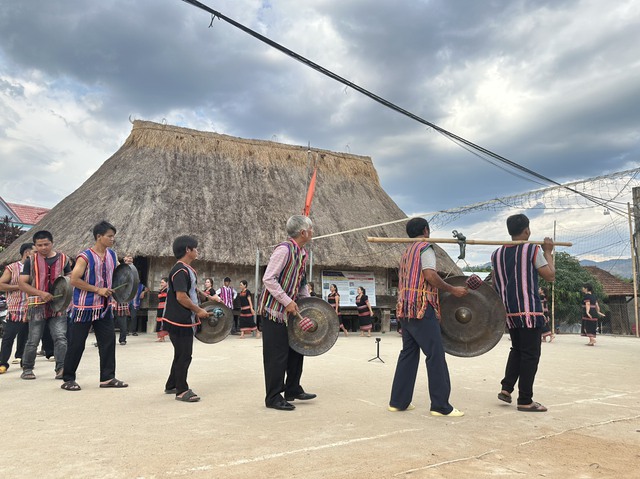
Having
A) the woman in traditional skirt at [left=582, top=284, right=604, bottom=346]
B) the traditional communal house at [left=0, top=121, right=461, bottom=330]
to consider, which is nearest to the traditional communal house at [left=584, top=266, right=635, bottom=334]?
the traditional communal house at [left=0, top=121, right=461, bottom=330]

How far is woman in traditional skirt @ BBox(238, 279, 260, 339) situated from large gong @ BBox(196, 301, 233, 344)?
7905 mm

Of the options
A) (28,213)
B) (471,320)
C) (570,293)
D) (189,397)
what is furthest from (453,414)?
(28,213)

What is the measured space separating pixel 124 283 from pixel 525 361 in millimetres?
4649

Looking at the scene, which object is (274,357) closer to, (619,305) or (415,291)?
(415,291)

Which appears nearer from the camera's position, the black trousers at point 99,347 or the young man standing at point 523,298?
the young man standing at point 523,298

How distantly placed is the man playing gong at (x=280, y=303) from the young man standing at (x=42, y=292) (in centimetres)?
326

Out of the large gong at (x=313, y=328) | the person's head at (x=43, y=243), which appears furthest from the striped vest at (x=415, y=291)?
the person's head at (x=43, y=243)

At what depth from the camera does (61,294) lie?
631cm

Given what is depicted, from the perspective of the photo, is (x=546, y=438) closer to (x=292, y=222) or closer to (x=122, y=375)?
(x=292, y=222)

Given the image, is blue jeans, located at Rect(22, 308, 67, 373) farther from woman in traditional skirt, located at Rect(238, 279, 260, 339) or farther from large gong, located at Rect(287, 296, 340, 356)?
woman in traditional skirt, located at Rect(238, 279, 260, 339)

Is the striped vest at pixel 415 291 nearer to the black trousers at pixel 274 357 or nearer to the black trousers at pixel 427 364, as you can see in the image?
the black trousers at pixel 427 364

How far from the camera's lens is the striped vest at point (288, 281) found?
15.6ft

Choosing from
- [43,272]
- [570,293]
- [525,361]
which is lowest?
[525,361]

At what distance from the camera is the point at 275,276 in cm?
474
